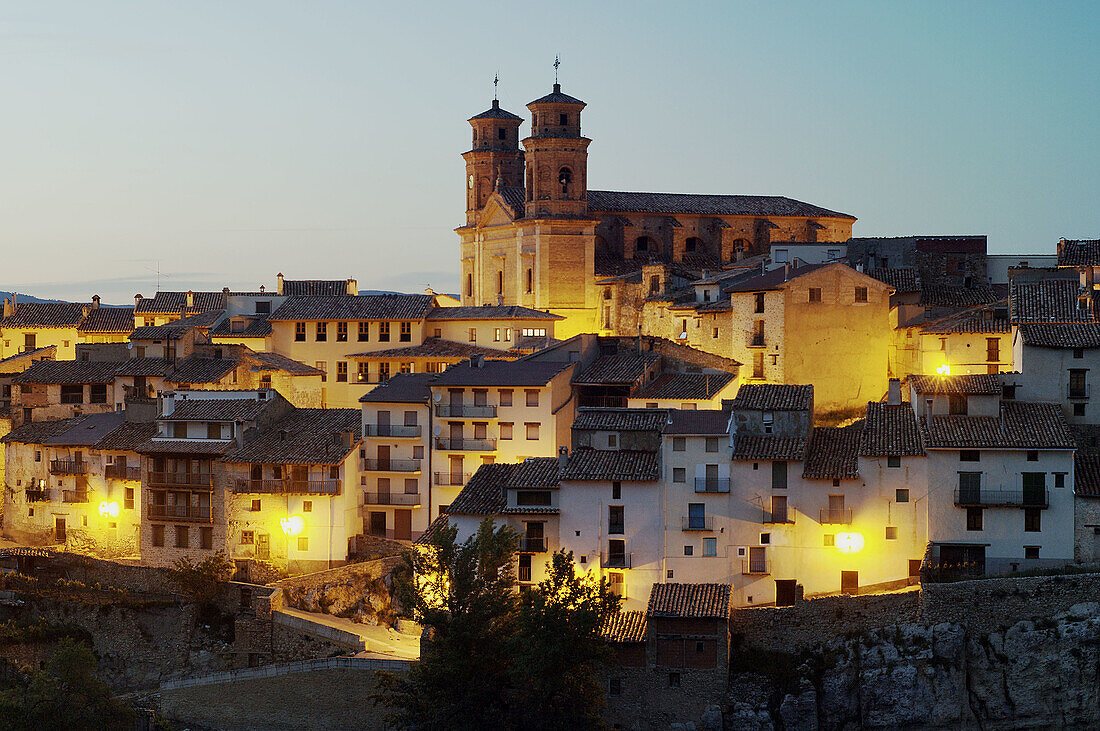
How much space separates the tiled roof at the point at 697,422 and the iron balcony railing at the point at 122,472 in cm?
2131

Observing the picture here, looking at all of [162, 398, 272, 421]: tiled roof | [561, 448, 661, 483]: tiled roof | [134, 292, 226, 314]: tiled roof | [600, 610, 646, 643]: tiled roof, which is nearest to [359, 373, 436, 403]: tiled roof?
[162, 398, 272, 421]: tiled roof

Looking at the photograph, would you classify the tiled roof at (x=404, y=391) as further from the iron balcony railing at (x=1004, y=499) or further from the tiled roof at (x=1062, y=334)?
the tiled roof at (x=1062, y=334)

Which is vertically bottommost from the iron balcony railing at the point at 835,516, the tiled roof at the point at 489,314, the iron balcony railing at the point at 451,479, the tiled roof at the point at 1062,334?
the iron balcony railing at the point at 835,516

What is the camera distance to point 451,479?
182 ft

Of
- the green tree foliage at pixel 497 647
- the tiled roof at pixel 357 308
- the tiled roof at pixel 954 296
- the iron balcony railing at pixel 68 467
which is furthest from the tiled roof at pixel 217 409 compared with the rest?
the tiled roof at pixel 954 296

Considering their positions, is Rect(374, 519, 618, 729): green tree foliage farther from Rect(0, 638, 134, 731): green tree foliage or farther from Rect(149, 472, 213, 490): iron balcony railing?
Rect(149, 472, 213, 490): iron balcony railing

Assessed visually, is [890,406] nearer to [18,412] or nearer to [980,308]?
[980,308]

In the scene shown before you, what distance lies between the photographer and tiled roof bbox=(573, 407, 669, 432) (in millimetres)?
49000

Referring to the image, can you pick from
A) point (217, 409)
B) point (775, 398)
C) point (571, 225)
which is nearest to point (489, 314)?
point (571, 225)

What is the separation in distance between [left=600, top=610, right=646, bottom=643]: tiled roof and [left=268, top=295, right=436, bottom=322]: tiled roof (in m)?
28.1

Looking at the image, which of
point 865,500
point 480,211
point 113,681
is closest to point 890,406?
point 865,500

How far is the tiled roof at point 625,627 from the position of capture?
143ft

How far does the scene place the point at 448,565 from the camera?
1758 inches

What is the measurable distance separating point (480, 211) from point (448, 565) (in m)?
50.9
